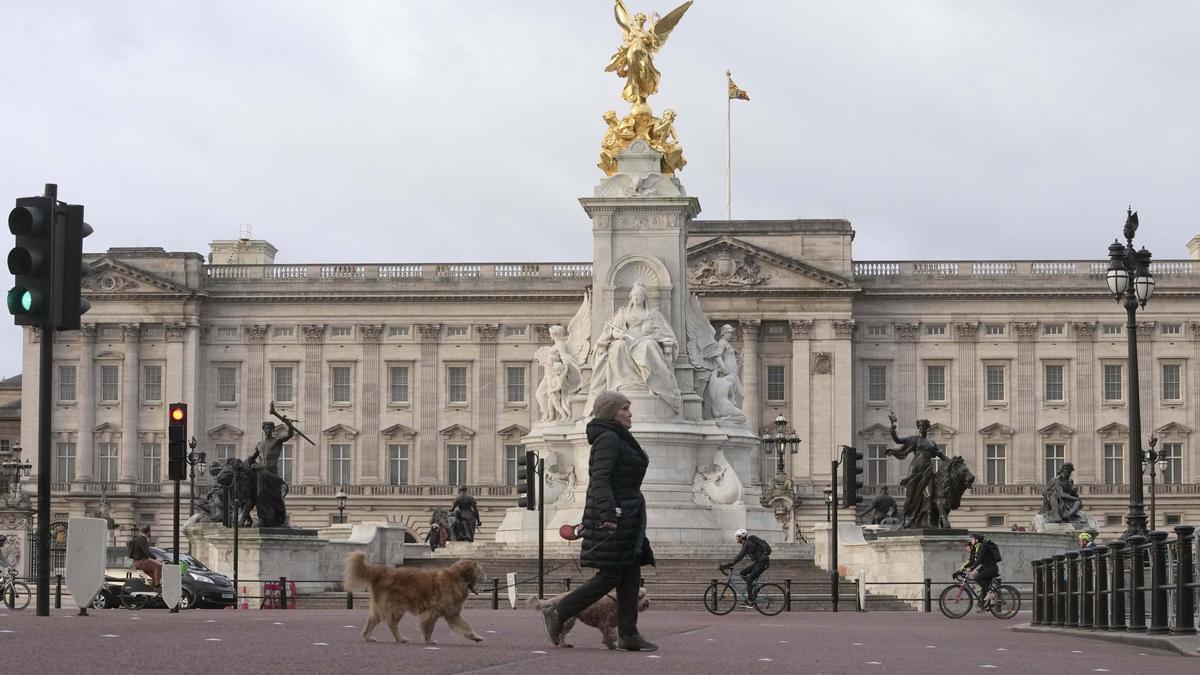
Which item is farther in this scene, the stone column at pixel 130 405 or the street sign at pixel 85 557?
the stone column at pixel 130 405

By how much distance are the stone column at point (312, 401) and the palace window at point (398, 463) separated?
297cm

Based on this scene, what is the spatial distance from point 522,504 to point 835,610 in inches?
251

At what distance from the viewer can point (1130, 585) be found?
73.2 feet

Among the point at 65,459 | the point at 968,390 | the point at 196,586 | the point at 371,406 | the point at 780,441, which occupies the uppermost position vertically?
the point at 968,390

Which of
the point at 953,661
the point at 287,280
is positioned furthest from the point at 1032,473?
the point at 953,661

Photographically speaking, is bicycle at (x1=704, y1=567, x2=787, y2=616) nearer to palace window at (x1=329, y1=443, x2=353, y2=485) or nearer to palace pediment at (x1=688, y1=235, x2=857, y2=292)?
palace pediment at (x1=688, y1=235, x2=857, y2=292)

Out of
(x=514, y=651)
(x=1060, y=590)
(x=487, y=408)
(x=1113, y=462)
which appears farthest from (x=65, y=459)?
(x=514, y=651)

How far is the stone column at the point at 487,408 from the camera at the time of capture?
9825cm

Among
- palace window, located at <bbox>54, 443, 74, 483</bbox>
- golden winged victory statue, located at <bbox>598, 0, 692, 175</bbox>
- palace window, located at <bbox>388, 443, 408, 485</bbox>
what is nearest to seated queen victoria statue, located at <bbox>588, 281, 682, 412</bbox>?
golden winged victory statue, located at <bbox>598, 0, 692, 175</bbox>

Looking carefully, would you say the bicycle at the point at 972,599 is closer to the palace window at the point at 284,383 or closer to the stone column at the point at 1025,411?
the stone column at the point at 1025,411

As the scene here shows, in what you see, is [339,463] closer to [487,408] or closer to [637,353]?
[487,408]

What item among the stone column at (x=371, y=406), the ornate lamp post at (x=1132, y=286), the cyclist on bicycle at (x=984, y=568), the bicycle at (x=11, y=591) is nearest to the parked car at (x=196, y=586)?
the bicycle at (x=11, y=591)

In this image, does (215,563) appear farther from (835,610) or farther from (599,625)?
(599,625)

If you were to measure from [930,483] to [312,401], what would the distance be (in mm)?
58995
